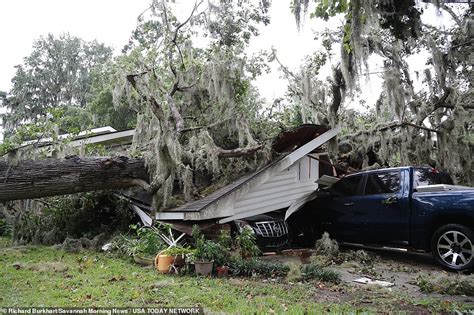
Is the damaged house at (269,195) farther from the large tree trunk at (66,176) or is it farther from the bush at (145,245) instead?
the large tree trunk at (66,176)

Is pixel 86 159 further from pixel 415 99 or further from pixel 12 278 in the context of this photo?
pixel 415 99

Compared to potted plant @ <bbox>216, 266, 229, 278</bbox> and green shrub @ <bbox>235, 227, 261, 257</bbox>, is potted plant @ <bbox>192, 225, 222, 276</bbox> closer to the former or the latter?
potted plant @ <bbox>216, 266, 229, 278</bbox>

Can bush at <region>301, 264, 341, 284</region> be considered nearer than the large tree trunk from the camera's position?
Yes

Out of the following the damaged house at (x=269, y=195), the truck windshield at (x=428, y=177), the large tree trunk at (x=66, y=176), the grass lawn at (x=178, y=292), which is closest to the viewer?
the grass lawn at (x=178, y=292)

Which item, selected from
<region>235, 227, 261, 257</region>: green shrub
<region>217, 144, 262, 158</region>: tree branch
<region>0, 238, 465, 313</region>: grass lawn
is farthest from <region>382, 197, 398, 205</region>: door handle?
<region>217, 144, 262, 158</region>: tree branch

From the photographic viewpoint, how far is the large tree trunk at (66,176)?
732 cm

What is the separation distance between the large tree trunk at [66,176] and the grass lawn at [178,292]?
1.88m

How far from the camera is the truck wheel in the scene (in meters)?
5.42

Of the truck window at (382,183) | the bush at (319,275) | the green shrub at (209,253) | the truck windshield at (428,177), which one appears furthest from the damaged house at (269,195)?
the truck windshield at (428,177)

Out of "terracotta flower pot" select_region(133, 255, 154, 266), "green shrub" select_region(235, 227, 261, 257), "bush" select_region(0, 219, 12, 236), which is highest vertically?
"green shrub" select_region(235, 227, 261, 257)

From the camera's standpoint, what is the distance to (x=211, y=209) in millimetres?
6961

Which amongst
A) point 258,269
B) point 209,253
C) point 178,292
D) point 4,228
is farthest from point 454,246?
point 4,228

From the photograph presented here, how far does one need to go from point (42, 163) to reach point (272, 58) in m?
7.51

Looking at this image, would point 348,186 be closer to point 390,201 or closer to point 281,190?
point 390,201
